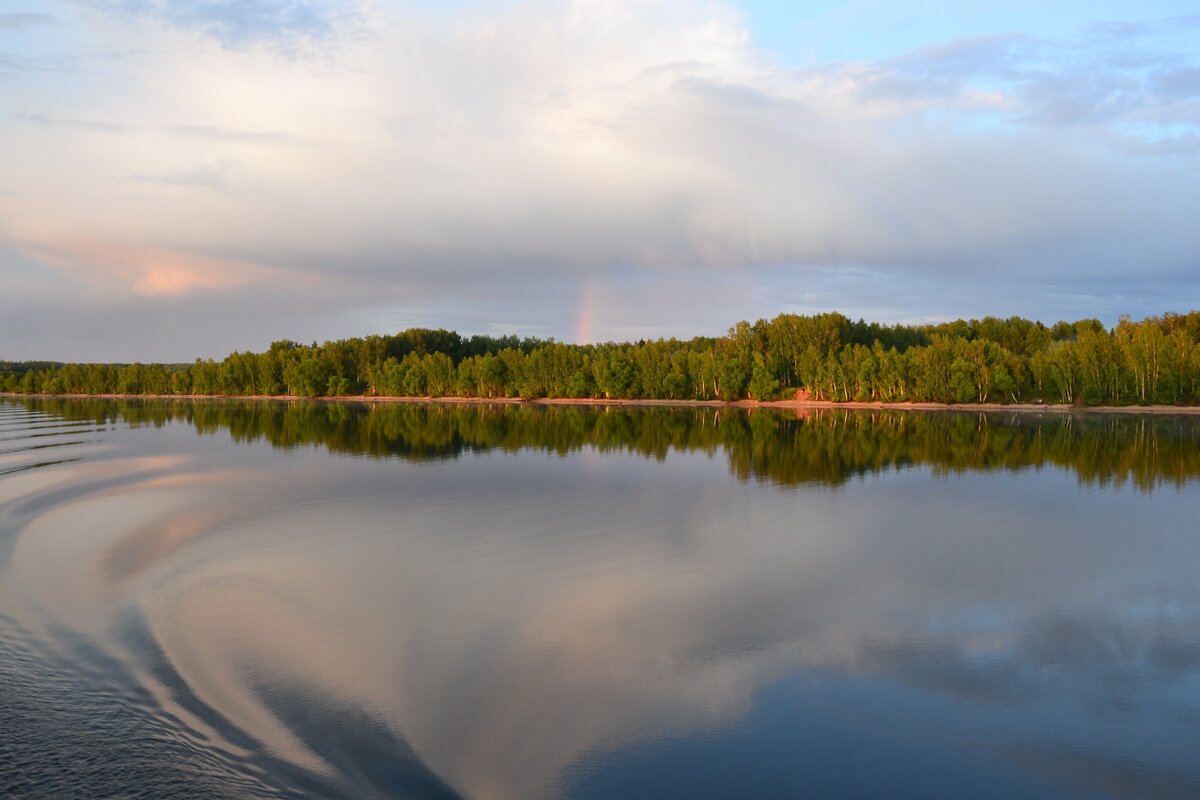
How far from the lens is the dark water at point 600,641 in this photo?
932 centimetres

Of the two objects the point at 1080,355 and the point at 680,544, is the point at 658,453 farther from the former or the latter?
the point at 1080,355

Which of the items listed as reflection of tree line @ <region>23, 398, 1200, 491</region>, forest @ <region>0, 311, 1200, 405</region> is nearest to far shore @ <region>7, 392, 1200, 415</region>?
forest @ <region>0, 311, 1200, 405</region>

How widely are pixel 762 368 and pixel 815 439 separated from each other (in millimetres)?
63475

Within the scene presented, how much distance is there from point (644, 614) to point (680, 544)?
6436 millimetres

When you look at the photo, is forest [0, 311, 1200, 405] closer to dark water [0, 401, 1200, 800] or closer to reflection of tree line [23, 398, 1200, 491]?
reflection of tree line [23, 398, 1200, 491]

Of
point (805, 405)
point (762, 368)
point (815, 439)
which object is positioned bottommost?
point (815, 439)

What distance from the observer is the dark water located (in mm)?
9320

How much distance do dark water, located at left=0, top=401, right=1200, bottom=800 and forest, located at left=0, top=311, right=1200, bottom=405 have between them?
70065mm

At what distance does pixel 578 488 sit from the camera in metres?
31.3

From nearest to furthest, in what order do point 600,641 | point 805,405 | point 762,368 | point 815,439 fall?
point 600,641 < point 815,439 < point 805,405 < point 762,368

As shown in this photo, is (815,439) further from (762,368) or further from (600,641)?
(762,368)

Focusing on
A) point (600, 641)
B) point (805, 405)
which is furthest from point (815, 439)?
point (805, 405)

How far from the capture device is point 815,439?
53.3 meters

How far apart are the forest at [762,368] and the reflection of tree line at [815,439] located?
13.9 m
